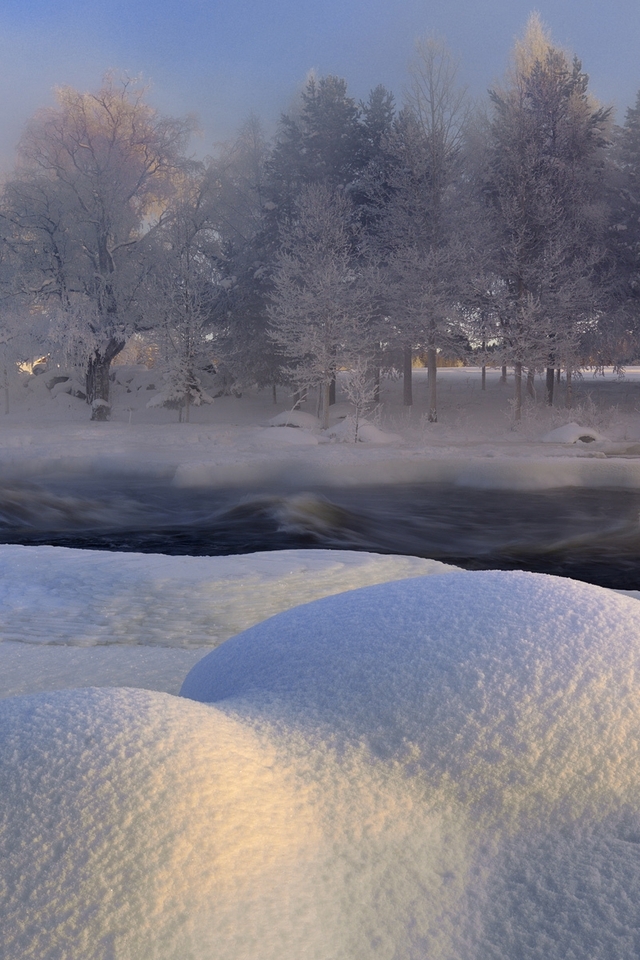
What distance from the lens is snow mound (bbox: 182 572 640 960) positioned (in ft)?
5.48

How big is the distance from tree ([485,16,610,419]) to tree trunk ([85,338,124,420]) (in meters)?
12.5

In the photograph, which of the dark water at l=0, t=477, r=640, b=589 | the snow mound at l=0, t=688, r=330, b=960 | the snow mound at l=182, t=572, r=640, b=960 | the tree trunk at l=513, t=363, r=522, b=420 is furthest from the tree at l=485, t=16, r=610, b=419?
the snow mound at l=0, t=688, r=330, b=960

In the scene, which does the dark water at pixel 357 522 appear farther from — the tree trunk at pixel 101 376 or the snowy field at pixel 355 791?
the tree trunk at pixel 101 376

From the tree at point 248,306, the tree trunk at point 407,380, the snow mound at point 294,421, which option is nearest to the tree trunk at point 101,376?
the tree at point 248,306

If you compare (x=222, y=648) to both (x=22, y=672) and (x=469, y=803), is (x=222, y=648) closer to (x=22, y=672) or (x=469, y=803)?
(x=469, y=803)

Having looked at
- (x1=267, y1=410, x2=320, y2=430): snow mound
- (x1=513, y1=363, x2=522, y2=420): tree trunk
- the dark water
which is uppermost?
(x1=513, y1=363, x2=522, y2=420): tree trunk

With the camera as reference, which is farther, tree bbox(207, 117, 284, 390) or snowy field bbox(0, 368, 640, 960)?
tree bbox(207, 117, 284, 390)

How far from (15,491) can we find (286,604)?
9230 mm

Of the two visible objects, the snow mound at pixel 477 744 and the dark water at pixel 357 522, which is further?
the dark water at pixel 357 522

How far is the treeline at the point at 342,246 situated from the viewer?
76.3ft

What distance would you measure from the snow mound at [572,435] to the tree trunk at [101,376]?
13.9 m

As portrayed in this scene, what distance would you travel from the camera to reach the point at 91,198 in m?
25.1

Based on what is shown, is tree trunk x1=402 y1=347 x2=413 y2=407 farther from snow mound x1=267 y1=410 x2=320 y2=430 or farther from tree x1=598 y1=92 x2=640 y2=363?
tree x1=598 y1=92 x2=640 y2=363

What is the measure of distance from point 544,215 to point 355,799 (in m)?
23.7
